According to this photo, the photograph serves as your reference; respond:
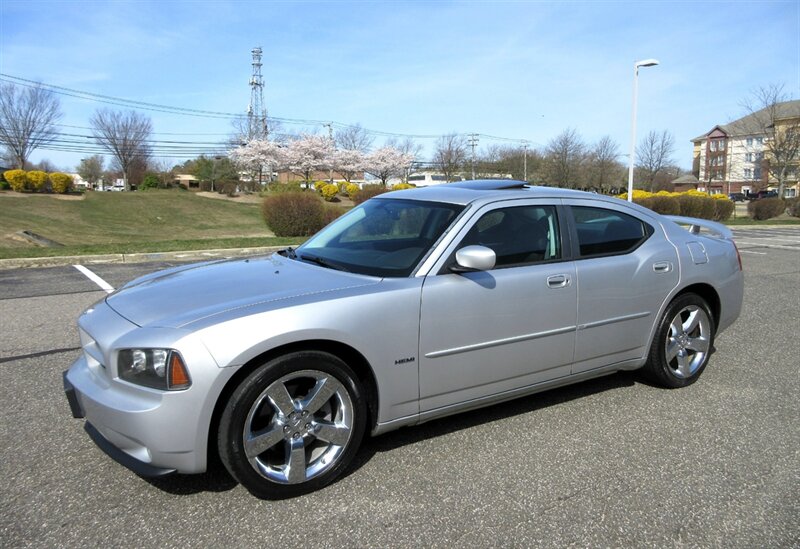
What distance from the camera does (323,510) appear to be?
104 inches

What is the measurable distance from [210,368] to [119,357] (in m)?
0.47

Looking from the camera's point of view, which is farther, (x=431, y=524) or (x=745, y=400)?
(x=745, y=400)

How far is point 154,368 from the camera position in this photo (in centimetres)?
249

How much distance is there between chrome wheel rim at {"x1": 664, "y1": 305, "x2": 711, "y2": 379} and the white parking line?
23.1ft

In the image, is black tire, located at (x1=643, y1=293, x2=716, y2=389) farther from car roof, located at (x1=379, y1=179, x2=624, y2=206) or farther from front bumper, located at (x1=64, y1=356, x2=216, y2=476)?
front bumper, located at (x1=64, y1=356, x2=216, y2=476)

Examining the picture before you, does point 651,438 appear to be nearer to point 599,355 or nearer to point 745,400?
point 599,355

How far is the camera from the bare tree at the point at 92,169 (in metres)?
90.1

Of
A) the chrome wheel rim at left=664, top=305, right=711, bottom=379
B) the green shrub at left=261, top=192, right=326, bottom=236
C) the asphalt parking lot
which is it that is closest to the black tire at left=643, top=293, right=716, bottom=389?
the chrome wheel rim at left=664, top=305, right=711, bottom=379

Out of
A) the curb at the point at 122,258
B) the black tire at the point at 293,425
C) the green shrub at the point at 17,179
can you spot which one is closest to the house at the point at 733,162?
the green shrub at the point at 17,179

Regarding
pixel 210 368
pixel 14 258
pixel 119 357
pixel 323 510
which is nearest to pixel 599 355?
pixel 323 510

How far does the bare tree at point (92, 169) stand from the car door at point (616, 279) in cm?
9929

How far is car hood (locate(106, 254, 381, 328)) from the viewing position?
2.70m

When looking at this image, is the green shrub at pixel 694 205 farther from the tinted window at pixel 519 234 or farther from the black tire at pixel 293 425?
the black tire at pixel 293 425

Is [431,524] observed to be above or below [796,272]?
below
